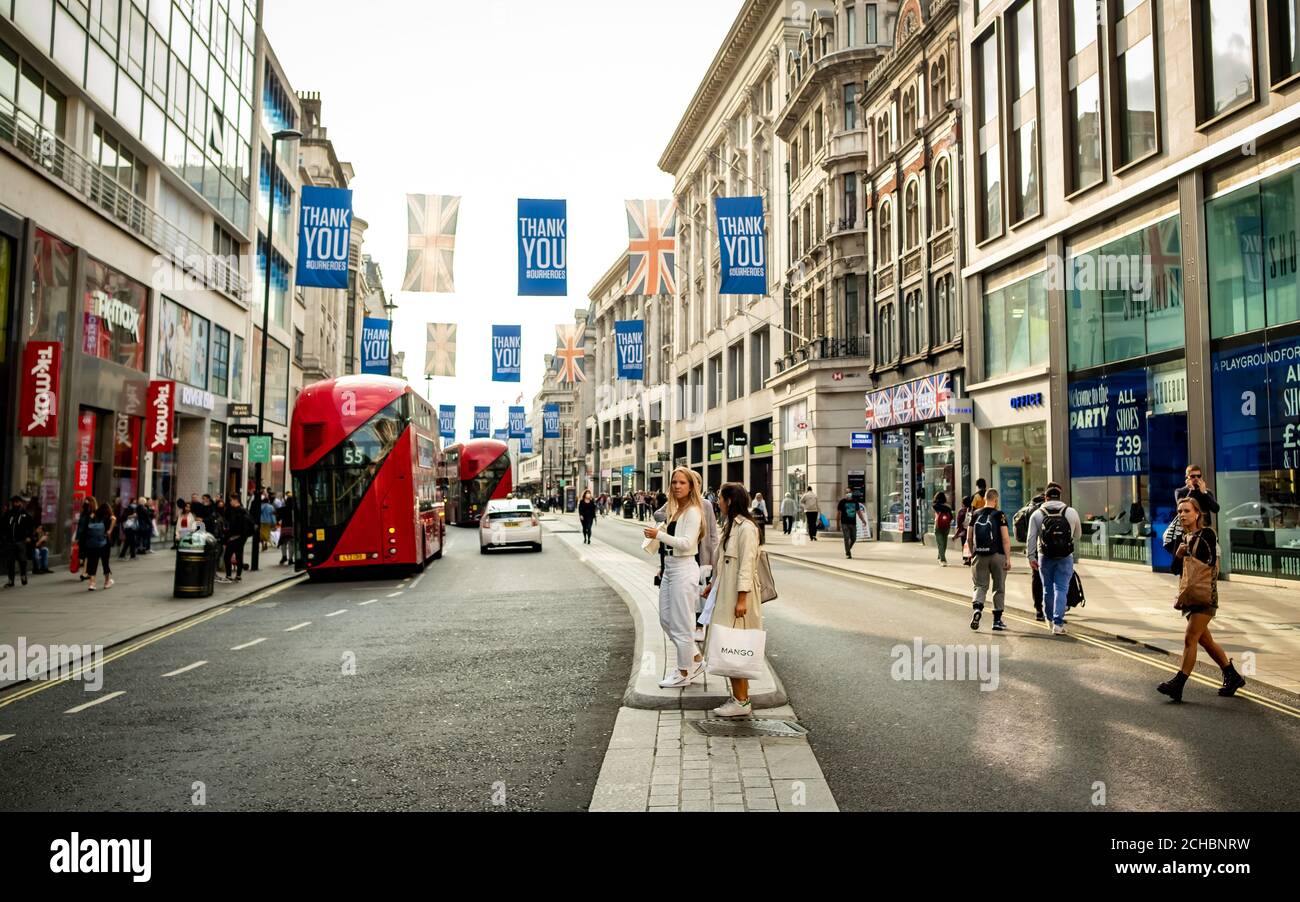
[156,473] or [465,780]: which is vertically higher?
[156,473]

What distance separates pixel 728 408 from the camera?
176ft

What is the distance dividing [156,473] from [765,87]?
35.5 meters

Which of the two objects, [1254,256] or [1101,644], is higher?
[1254,256]

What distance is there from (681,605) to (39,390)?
18.3m

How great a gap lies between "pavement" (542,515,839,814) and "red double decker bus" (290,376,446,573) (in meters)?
12.1

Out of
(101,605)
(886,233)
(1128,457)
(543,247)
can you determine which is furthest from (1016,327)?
(101,605)

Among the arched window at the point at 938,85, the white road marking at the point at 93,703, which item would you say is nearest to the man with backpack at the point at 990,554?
the white road marking at the point at 93,703

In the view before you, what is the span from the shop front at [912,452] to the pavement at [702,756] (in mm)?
21961

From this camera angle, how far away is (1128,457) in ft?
66.4

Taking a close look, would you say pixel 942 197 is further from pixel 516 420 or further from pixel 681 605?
pixel 516 420

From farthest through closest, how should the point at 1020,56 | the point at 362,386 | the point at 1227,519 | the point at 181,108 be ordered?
the point at 181,108 → the point at 1020,56 → the point at 362,386 → the point at 1227,519

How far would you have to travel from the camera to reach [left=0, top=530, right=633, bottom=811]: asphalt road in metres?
5.24
